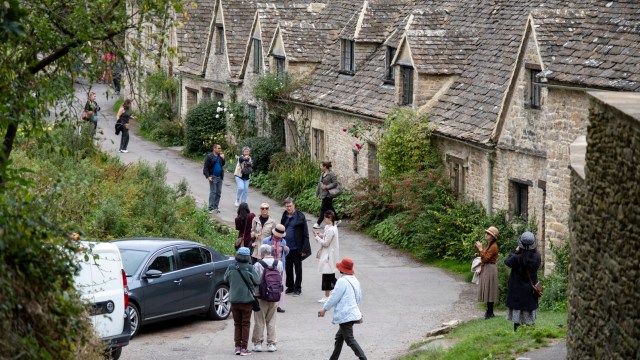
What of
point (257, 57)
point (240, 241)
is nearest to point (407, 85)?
point (240, 241)

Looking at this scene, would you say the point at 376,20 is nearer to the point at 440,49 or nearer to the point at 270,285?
the point at 440,49

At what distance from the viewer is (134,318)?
1959 centimetres

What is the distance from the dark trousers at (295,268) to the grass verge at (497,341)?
14.9ft

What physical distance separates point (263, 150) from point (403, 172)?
8.71 meters

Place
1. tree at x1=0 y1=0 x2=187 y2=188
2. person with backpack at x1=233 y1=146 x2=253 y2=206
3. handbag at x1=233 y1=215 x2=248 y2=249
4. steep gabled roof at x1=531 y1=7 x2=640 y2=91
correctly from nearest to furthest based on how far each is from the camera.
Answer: tree at x1=0 y1=0 x2=187 y2=188
steep gabled roof at x1=531 y1=7 x2=640 y2=91
handbag at x1=233 y1=215 x2=248 y2=249
person with backpack at x1=233 y1=146 x2=253 y2=206

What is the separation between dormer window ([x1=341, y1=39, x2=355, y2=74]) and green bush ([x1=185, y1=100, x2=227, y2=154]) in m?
6.95

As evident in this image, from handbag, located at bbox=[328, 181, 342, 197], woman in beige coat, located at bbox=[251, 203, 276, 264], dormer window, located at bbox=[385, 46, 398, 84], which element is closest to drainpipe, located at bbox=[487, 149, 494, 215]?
handbag, located at bbox=[328, 181, 342, 197]

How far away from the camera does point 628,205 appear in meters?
11.1

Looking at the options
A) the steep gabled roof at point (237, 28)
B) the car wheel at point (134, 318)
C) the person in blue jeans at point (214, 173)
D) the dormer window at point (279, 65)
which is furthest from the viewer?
the steep gabled roof at point (237, 28)

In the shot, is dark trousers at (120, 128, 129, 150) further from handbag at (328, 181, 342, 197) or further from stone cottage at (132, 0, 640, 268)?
handbag at (328, 181, 342, 197)

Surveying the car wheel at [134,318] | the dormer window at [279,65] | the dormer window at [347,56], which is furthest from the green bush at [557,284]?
the dormer window at [279,65]

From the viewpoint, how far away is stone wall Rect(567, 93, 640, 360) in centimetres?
1098

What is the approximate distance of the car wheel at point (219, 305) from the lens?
839 inches

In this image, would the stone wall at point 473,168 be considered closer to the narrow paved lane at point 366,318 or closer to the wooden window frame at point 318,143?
the narrow paved lane at point 366,318
